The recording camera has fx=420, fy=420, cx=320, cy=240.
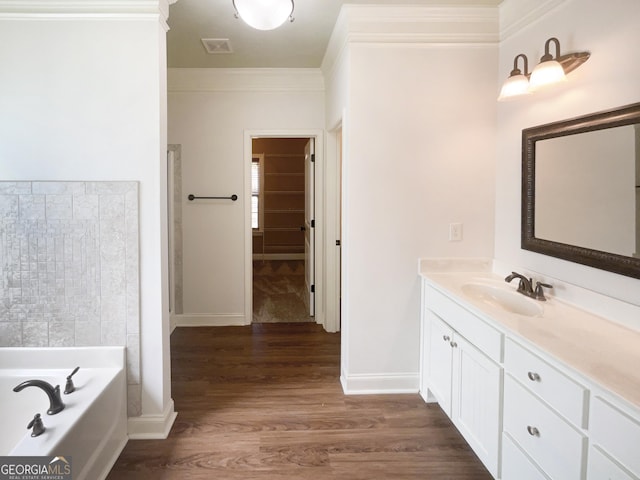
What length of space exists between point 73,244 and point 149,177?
21.9 inches

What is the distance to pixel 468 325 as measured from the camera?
2.12m

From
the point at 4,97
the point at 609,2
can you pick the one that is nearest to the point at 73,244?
the point at 4,97

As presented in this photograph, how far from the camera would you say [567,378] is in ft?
4.58

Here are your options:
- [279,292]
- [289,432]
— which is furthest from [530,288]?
[279,292]

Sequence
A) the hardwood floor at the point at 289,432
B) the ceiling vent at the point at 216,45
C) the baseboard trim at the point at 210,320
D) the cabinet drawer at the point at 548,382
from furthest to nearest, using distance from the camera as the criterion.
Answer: the baseboard trim at the point at 210,320
the ceiling vent at the point at 216,45
the hardwood floor at the point at 289,432
the cabinet drawer at the point at 548,382

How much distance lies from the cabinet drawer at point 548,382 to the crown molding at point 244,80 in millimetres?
3251

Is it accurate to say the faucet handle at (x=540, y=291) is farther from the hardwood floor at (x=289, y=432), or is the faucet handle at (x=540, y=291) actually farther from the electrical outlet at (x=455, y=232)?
the hardwood floor at (x=289, y=432)

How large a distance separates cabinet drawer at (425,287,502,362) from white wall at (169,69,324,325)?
2311 mm

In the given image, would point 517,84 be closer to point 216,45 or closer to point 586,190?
point 586,190

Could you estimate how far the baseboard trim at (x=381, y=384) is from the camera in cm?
288

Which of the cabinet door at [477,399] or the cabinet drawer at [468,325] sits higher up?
the cabinet drawer at [468,325]

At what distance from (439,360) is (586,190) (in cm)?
122

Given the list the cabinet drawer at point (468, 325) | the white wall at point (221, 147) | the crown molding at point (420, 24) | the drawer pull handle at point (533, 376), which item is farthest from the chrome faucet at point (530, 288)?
the white wall at point (221, 147)

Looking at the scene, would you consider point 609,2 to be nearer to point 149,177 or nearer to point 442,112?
point 442,112
